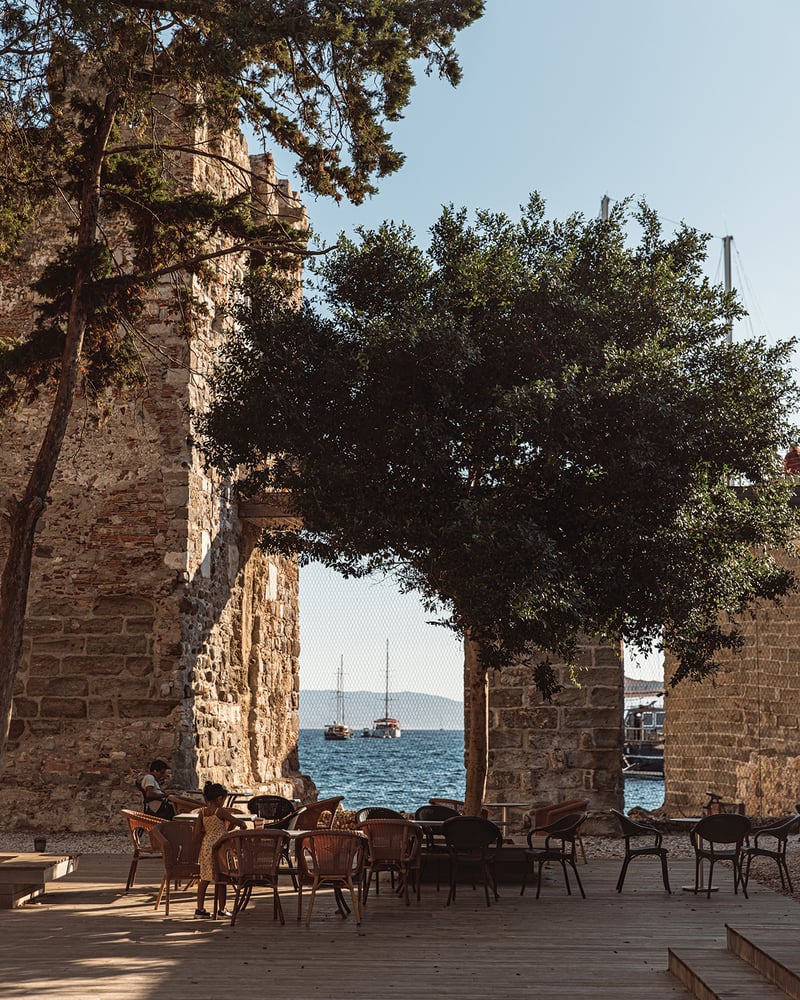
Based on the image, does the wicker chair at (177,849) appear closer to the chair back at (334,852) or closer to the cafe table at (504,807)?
the chair back at (334,852)

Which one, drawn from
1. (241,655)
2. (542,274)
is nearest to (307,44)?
(542,274)

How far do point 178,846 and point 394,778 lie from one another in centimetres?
5405

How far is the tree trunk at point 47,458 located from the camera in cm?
962

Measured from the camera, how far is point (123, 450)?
1449 cm

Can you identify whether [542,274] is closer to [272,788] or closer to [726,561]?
[726,561]

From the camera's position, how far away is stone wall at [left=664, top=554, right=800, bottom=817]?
18344mm

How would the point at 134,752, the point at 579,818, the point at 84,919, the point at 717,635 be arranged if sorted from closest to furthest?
1. the point at 84,919
2. the point at 579,818
3. the point at 717,635
4. the point at 134,752

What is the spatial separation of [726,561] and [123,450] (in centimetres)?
728

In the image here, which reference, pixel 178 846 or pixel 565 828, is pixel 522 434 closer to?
pixel 565 828

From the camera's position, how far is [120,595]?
14227mm

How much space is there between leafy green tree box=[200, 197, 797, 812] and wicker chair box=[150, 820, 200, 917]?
2.94 m

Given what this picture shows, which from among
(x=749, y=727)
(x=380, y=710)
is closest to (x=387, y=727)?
(x=380, y=710)

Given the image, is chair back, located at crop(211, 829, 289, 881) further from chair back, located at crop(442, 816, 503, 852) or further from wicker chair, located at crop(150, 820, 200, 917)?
chair back, located at crop(442, 816, 503, 852)

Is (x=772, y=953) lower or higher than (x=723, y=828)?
lower
